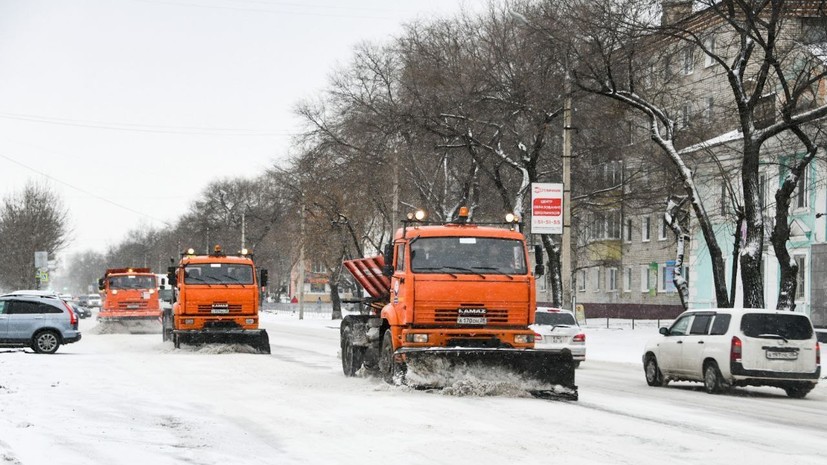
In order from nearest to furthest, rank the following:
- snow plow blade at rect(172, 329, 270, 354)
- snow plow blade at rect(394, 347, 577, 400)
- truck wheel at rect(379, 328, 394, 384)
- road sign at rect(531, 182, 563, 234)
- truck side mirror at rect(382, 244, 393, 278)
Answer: snow plow blade at rect(394, 347, 577, 400) < truck wheel at rect(379, 328, 394, 384) < truck side mirror at rect(382, 244, 393, 278) < snow plow blade at rect(172, 329, 270, 354) < road sign at rect(531, 182, 563, 234)

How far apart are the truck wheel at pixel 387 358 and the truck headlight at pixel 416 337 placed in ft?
2.34

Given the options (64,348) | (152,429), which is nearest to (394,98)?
(64,348)

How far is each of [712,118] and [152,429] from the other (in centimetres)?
3554

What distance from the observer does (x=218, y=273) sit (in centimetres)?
3203

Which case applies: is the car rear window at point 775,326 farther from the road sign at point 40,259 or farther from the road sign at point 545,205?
the road sign at point 40,259

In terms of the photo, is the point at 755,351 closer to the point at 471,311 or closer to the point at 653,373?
the point at 653,373

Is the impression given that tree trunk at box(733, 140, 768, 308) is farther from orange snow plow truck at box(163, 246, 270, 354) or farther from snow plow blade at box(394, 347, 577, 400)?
snow plow blade at box(394, 347, 577, 400)

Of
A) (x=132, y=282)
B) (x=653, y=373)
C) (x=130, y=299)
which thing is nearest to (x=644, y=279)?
(x=132, y=282)

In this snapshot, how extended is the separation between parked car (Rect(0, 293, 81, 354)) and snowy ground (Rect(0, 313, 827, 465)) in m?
7.39

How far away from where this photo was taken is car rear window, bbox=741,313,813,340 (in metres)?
21.0

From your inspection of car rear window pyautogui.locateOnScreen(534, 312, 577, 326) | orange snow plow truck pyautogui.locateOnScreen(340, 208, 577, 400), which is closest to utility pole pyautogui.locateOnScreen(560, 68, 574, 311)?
car rear window pyautogui.locateOnScreen(534, 312, 577, 326)

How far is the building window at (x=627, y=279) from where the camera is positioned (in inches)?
3044

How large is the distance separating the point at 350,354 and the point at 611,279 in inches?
2365

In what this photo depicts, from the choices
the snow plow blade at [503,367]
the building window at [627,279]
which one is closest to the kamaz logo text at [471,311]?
the snow plow blade at [503,367]
